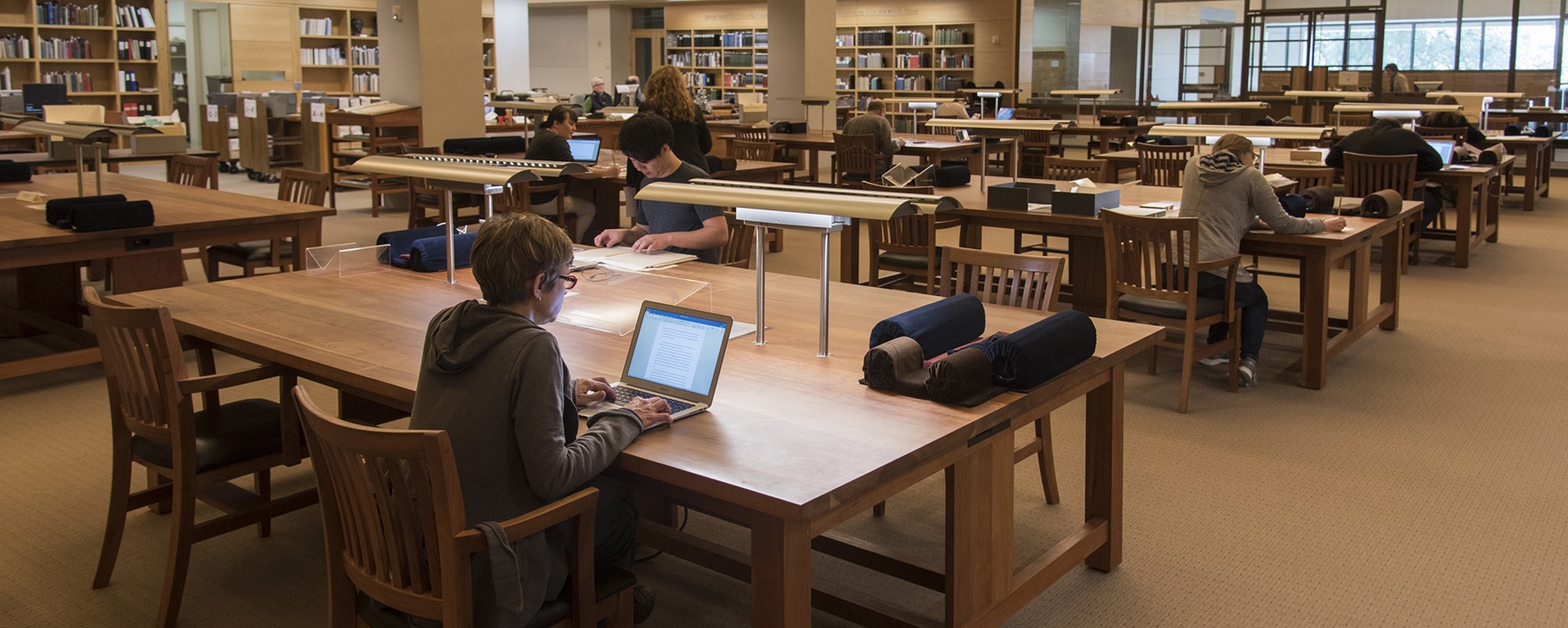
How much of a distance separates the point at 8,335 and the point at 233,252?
1094mm

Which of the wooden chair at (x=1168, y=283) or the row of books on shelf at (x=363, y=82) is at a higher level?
the row of books on shelf at (x=363, y=82)

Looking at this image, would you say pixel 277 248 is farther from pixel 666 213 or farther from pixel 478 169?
pixel 478 169

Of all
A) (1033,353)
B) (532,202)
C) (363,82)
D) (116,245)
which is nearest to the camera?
(1033,353)

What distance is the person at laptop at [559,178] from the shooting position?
7.48 meters

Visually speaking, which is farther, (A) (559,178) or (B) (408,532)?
(A) (559,178)

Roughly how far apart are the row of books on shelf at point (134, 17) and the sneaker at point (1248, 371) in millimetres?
13501

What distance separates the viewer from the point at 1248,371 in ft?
16.5

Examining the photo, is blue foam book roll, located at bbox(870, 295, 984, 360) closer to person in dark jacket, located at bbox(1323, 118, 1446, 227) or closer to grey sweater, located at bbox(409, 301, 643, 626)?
grey sweater, located at bbox(409, 301, 643, 626)

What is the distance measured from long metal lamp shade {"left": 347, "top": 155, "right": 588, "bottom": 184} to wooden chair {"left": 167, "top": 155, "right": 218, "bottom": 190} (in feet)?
12.3

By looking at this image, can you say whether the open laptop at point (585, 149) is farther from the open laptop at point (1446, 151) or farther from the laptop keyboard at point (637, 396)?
the laptop keyboard at point (637, 396)

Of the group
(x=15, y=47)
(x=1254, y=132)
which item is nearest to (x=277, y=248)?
(x=1254, y=132)

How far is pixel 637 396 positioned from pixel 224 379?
1.07 metres

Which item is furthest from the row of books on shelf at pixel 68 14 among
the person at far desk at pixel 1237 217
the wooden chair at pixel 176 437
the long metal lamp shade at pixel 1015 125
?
the person at far desk at pixel 1237 217

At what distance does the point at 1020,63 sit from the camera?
1777 centimetres
